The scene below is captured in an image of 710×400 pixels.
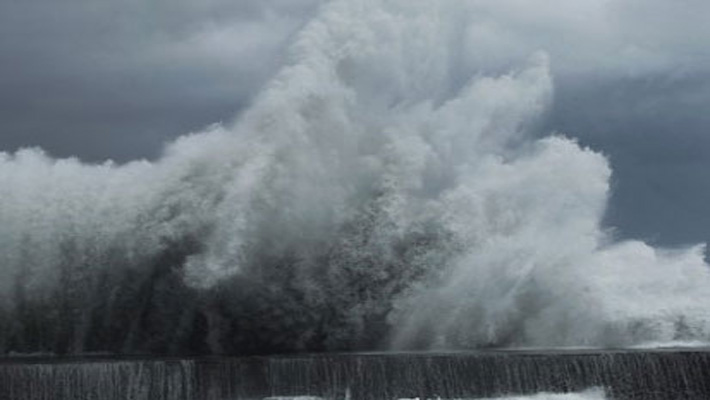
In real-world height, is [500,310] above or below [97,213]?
below

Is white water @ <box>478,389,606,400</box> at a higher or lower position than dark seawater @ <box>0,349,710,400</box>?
lower

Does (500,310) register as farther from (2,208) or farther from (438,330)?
(2,208)

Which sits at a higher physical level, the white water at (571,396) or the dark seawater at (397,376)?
the dark seawater at (397,376)

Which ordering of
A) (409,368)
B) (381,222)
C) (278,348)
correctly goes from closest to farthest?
(409,368)
(278,348)
(381,222)

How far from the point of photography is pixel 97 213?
27.8m

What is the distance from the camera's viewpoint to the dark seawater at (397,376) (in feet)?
63.9

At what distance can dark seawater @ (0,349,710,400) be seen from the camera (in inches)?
767

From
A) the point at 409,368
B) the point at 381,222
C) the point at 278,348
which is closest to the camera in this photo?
the point at 409,368

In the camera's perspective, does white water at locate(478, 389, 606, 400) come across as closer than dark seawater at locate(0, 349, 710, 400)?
No

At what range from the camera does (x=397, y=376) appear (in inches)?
781

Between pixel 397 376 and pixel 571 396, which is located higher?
pixel 397 376

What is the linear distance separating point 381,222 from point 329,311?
9.57 ft

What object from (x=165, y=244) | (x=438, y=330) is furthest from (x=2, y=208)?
(x=438, y=330)

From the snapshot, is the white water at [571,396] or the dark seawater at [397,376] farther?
the white water at [571,396]
